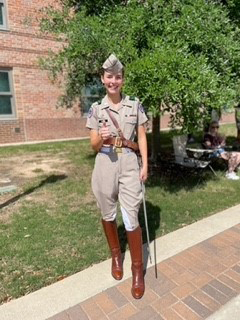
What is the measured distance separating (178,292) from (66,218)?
2045mm

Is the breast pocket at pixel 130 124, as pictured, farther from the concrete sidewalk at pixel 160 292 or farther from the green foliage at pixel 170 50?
the concrete sidewalk at pixel 160 292

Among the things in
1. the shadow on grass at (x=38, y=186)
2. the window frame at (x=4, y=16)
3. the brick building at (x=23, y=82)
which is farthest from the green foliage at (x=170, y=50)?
the window frame at (x=4, y=16)

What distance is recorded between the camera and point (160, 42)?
3.94m

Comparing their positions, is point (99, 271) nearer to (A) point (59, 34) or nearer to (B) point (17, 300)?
(B) point (17, 300)

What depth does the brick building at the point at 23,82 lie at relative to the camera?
34.3 feet

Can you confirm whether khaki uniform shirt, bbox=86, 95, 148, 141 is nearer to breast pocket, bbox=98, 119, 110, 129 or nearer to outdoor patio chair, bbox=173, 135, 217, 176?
breast pocket, bbox=98, 119, 110, 129

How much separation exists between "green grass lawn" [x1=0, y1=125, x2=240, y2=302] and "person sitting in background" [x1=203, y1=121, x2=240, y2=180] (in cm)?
24

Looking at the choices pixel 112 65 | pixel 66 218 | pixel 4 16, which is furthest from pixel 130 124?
pixel 4 16

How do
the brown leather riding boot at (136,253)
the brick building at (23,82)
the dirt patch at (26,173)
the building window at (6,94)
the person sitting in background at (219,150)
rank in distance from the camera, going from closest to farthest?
1. the brown leather riding boot at (136,253)
2. the dirt patch at (26,173)
3. the person sitting in background at (219,150)
4. the brick building at (23,82)
5. the building window at (6,94)

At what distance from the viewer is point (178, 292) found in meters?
2.55

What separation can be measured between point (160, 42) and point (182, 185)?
8.65ft

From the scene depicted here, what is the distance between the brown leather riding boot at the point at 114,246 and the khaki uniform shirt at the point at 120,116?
2.76ft

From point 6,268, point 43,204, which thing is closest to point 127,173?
point 6,268

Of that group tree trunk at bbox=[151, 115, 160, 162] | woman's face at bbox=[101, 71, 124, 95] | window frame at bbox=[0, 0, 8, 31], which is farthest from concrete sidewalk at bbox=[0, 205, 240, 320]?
window frame at bbox=[0, 0, 8, 31]
